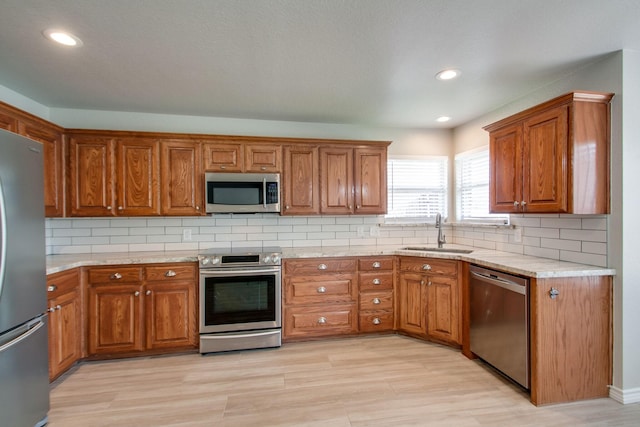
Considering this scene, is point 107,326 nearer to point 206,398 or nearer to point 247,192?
point 206,398

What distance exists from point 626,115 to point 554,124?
0.42 metres

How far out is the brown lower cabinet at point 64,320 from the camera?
2355mm

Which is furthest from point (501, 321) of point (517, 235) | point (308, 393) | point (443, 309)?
point (308, 393)

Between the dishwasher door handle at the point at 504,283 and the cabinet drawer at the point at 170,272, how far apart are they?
8.66ft

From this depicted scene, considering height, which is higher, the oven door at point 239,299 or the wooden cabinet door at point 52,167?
the wooden cabinet door at point 52,167

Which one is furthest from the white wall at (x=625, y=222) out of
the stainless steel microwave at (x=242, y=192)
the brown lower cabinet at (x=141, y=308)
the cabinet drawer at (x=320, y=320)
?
the brown lower cabinet at (x=141, y=308)

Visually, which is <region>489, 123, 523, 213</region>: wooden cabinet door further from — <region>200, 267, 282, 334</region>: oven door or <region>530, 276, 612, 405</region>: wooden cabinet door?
<region>200, 267, 282, 334</region>: oven door

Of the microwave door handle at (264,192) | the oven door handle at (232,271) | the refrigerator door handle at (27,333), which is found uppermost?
the microwave door handle at (264,192)

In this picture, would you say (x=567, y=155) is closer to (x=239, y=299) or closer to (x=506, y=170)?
(x=506, y=170)

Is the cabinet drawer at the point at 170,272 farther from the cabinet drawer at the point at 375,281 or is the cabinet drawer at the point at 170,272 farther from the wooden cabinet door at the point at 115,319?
the cabinet drawer at the point at 375,281

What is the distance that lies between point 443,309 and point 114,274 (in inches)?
123

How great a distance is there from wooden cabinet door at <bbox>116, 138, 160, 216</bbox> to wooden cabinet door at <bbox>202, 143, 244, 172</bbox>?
19.2 inches

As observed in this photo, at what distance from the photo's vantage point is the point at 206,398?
87.8 inches

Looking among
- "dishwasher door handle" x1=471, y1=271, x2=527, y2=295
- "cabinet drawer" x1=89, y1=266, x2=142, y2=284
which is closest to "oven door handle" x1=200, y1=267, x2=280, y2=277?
"cabinet drawer" x1=89, y1=266, x2=142, y2=284
